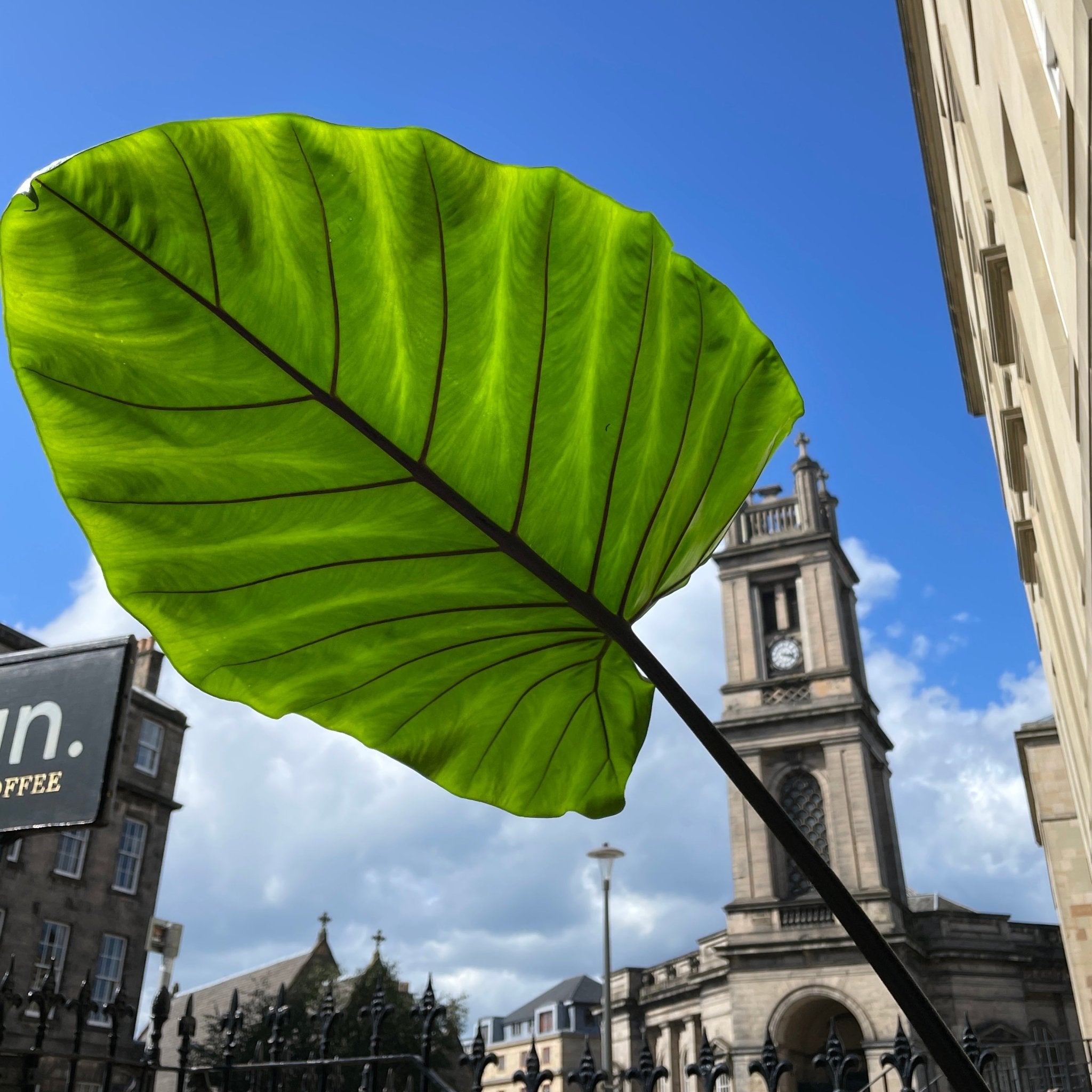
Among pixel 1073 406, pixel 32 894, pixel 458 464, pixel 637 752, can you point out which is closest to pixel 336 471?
pixel 458 464

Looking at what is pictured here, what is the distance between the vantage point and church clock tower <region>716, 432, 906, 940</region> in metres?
29.6

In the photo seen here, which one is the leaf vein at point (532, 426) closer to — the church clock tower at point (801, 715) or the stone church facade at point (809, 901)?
the stone church facade at point (809, 901)

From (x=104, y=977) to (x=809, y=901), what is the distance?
64.5 feet

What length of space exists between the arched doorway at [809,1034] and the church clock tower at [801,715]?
2.13 m

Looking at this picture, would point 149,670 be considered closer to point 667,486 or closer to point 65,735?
point 65,735

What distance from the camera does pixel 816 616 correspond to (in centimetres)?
3316

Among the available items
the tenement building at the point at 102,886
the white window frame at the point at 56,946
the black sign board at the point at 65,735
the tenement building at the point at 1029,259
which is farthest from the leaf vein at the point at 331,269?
the white window frame at the point at 56,946

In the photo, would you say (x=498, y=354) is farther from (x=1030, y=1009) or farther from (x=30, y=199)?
(x=1030, y=1009)

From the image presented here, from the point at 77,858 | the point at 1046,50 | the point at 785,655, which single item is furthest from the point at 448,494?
the point at 785,655

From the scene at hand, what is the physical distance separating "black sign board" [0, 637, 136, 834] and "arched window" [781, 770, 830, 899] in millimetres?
29678

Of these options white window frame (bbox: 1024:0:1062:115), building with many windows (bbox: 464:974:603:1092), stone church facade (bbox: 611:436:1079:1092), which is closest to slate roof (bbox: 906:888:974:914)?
stone church facade (bbox: 611:436:1079:1092)

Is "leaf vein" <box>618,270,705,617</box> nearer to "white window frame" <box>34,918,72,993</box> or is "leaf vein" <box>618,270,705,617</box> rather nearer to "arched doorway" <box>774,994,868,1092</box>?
"white window frame" <box>34,918,72,993</box>

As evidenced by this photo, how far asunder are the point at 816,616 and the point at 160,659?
70.1ft

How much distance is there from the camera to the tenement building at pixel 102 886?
20.7 m
